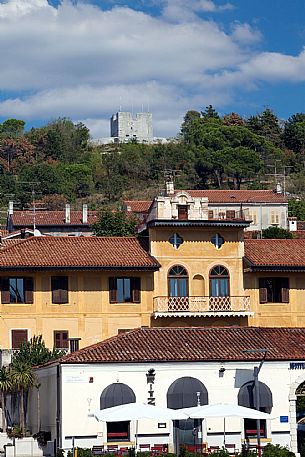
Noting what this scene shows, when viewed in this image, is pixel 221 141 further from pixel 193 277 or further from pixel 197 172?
pixel 193 277

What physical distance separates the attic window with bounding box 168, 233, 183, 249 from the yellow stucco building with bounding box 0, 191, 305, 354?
0.06m

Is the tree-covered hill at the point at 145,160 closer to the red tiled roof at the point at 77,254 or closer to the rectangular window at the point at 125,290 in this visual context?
the red tiled roof at the point at 77,254

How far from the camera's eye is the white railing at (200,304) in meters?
59.9

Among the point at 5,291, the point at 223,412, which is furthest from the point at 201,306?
the point at 223,412

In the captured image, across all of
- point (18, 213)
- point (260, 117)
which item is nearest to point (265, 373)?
point (18, 213)

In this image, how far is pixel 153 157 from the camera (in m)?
155

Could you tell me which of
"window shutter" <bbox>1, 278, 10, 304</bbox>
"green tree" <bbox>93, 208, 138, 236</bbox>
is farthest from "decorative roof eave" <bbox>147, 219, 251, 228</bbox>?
"green tree" <bbox>93, 208, 138, 236</bbox>

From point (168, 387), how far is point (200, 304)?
17.5 metres

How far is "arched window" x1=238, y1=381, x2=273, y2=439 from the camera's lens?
142ft

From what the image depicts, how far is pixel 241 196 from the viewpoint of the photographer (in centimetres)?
11019

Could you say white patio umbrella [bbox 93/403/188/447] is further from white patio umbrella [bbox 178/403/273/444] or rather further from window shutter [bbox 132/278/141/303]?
window shutter [bbox 132/278/141/303]

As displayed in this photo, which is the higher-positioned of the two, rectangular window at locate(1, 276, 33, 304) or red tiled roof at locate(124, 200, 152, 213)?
red tiled roof at locate(124, 200, 152, 213)

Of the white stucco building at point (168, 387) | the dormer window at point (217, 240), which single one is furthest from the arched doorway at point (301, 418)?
Result: the dormer window at point (217, 240)

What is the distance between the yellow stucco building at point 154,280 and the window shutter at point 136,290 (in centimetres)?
6
